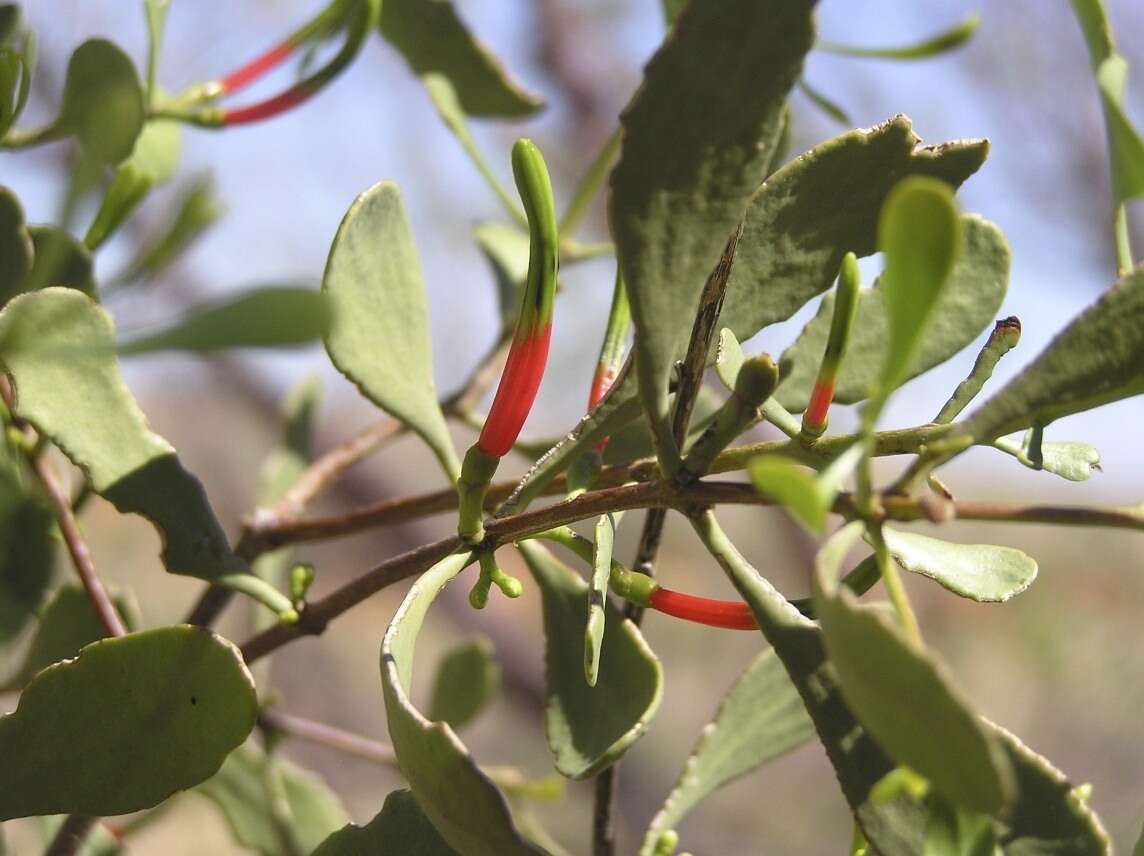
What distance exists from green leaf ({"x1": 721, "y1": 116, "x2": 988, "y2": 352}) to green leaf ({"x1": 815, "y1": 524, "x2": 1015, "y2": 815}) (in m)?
0.15

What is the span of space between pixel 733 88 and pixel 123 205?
11.7 inches

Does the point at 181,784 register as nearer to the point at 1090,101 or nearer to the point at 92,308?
the point at 92,308

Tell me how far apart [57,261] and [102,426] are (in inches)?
3.3

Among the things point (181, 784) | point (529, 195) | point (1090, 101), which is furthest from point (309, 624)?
point (1090, 101)

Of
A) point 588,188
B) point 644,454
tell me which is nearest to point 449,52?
point 588,188

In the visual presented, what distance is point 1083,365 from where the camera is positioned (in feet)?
0.85

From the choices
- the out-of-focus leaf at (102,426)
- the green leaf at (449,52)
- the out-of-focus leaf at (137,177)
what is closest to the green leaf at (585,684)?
the out-of-focus leaf at (102,426)

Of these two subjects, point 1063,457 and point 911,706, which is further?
point 1063,457

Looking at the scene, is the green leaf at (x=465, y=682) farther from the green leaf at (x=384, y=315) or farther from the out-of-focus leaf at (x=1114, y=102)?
the out-of-focus leaf at (x=1114, y=102)

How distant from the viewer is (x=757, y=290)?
0.35 metres

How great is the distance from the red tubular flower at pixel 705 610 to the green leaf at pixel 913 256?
118 mm

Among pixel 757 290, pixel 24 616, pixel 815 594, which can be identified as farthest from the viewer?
pixel 24 616

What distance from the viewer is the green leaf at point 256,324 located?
226mm

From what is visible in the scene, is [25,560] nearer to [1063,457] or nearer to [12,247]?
[12,247]
